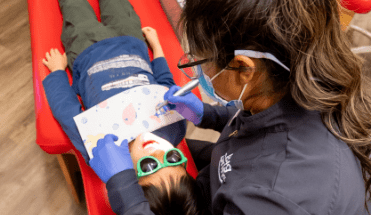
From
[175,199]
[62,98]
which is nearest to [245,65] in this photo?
[175,199]

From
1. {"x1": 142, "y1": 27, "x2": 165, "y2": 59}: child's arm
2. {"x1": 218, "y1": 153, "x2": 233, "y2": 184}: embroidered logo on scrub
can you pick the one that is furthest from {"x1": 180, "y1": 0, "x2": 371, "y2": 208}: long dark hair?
{"x1": 142, "y1": 27, "x2": 165, "y2": 59}: child's arm

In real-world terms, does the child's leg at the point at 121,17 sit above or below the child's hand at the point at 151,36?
above

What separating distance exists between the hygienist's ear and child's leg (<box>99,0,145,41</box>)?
3.08 feet

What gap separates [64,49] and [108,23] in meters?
0.29

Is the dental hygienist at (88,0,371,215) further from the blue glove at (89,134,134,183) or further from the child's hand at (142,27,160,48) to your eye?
the child's hand at (142,27,160,48)

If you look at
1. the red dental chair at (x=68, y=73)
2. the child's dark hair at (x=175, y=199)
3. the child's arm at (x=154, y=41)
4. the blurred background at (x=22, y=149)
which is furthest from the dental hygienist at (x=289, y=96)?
the blurred background at (x=22, y=149)

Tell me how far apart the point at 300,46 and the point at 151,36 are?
1.08 m

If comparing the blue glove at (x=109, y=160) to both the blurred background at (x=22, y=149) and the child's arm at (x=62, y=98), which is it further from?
the blurred background at (x=22, y=149)

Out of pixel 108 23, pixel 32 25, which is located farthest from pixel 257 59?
pixel 32 25

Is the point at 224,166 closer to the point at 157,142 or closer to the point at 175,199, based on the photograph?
the point at 175,199

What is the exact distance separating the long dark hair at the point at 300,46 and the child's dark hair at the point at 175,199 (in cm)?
48

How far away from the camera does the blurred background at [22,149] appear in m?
1.55

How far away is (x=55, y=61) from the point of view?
1354mm

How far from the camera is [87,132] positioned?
3.86 feet
